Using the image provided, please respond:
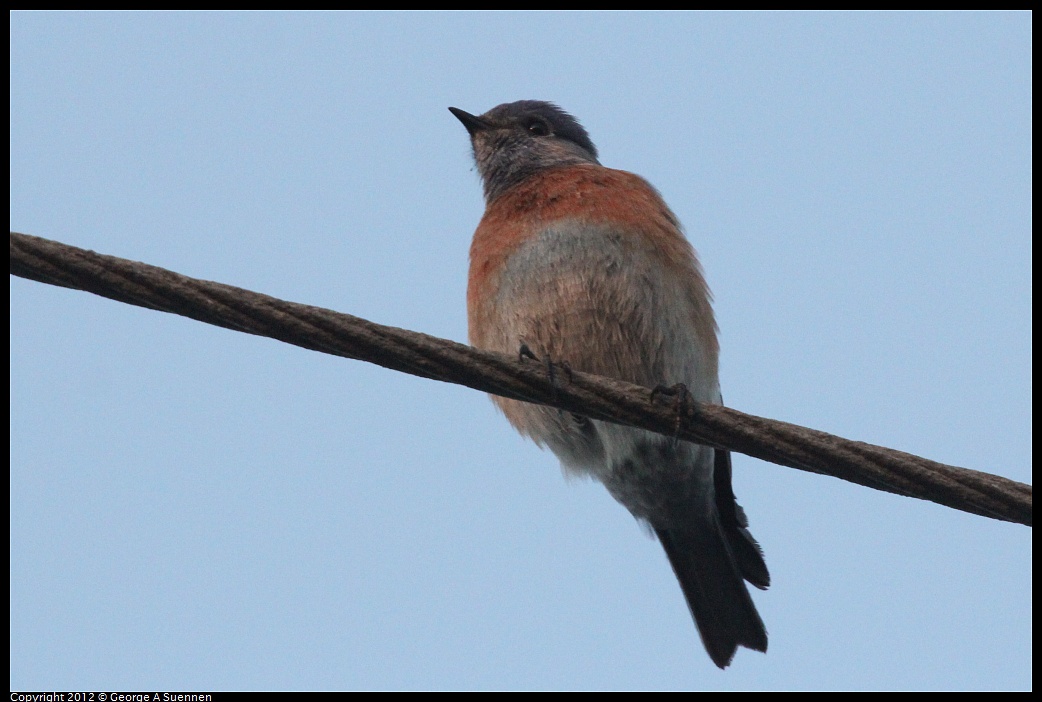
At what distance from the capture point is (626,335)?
5.63m

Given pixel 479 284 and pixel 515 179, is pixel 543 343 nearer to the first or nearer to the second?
pixel 479 284

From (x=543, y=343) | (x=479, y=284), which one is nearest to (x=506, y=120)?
(x=479, y=284)

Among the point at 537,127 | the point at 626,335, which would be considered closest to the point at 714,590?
the point at 626,335

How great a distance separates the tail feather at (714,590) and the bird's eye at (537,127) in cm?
288

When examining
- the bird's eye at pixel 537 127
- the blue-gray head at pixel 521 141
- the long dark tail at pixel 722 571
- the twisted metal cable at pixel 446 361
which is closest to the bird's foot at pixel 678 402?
the twisted metal cable at pixel 446 361

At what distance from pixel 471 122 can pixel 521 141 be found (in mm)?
576

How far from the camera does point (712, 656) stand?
6.18 m

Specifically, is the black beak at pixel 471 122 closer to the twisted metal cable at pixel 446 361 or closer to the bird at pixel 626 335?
the bird at pixel 626 335

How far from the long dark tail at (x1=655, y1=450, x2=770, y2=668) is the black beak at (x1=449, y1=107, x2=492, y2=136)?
2955 millimetres

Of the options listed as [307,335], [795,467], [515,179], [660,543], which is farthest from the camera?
[515,179]

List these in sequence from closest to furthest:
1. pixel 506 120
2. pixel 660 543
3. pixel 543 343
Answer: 1. pixel 543 343
2. pixel 660 543
3. pixel 506 120

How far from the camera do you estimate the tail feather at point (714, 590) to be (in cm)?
617

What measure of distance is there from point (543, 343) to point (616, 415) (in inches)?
54.6

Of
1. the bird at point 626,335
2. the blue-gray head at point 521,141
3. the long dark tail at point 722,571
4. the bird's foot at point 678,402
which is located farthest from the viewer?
the blue-gray head at point 521,141
